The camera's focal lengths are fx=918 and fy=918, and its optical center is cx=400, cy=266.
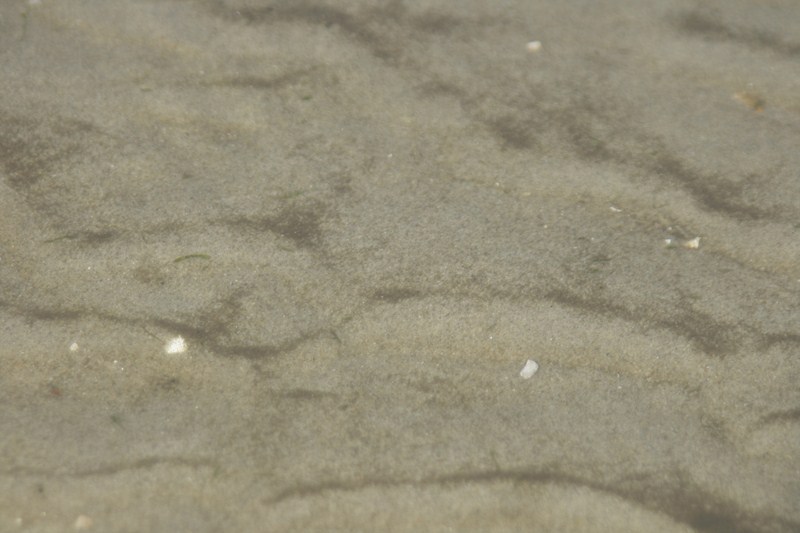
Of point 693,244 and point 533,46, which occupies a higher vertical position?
point 533,46

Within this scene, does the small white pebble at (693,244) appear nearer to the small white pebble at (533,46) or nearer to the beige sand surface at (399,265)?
the beige sand surface at (399,265)

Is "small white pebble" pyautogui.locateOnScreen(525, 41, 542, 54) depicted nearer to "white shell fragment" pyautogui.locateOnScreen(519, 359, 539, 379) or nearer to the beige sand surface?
the beige sand surface

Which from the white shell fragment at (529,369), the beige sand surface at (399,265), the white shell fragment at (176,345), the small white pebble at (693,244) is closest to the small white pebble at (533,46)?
the beige sand surface at (399,265)

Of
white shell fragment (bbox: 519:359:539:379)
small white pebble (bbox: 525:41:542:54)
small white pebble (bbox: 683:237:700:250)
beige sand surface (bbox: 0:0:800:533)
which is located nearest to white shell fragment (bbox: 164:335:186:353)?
beige sand surface (bbox: 0:0:800:533)

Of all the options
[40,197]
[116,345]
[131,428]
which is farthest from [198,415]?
[40,197]

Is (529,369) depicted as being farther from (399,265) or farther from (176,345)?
(176,345)

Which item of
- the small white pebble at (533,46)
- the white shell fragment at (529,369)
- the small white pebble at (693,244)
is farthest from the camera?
the small white pebble at (533,46)

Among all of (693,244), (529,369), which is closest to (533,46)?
(693,244)
